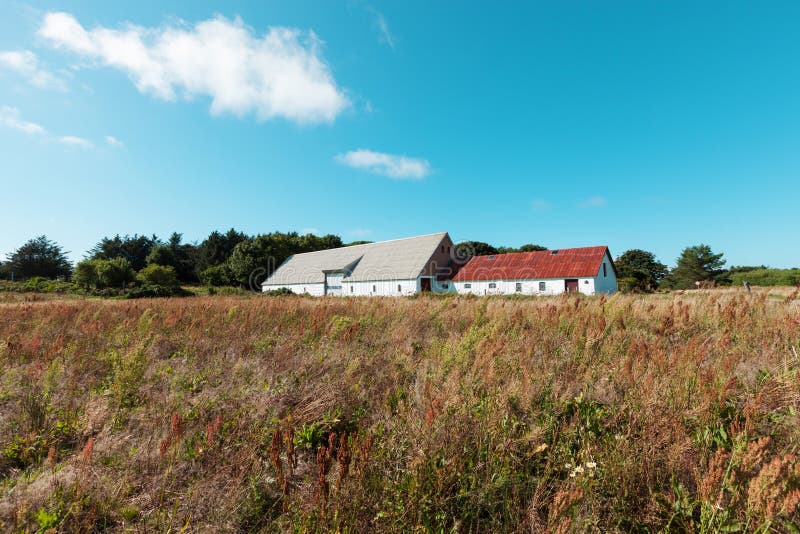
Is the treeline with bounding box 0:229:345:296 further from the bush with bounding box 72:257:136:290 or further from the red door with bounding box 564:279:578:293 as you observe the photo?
the red door with bounding box 564:279:578:293

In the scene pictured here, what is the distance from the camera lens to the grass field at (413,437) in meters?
1.82

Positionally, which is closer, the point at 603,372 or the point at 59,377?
the point at 603,372

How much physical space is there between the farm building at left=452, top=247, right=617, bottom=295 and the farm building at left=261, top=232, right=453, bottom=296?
10.8 feet

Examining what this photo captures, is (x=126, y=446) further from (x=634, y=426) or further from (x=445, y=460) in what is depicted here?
(x=634, y=426)

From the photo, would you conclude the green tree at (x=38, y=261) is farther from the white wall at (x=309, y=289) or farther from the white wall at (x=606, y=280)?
the white wall at (x=606, y=280)

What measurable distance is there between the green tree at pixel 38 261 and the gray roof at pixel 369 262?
35434 mm

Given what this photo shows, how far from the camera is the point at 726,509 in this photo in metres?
1.70

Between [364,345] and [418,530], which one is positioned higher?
[364,345]

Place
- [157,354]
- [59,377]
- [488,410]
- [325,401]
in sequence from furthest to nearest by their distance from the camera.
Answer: [157,354]
[59,377]
[325,401]
[488,410]

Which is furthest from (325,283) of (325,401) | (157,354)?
(325,401)

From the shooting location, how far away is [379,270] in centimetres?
3516

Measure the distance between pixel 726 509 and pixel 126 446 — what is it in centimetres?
410

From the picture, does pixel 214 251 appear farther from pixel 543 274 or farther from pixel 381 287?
pixel 543 274

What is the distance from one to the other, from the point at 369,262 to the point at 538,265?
18.5 meters
